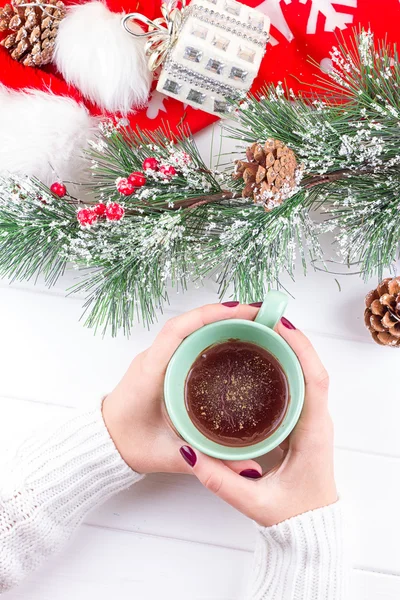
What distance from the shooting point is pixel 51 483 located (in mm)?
840

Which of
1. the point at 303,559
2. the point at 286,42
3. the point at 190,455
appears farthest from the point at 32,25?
the point at 303,559

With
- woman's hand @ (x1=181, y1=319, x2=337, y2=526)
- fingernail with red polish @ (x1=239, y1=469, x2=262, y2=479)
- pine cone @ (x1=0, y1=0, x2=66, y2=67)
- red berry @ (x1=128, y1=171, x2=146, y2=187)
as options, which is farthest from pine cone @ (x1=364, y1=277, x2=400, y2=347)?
pine cone @ (x1=0, y1=0, x2=66, y2=67)

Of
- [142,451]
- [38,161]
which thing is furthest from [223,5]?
[142,451]

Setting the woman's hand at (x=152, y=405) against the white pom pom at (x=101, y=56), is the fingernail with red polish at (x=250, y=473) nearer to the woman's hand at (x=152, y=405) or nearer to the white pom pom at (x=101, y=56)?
the woman's hand at (x=152, y=405)

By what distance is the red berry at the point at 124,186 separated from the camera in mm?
762

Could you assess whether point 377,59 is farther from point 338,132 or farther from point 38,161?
point 38,161

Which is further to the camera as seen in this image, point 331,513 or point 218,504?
point 218,504

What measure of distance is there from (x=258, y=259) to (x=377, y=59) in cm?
31

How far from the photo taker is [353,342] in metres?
0.92

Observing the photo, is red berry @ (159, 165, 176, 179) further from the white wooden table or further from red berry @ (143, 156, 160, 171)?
the white wooden table

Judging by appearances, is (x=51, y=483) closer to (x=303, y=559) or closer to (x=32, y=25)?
(x=303, y=559)

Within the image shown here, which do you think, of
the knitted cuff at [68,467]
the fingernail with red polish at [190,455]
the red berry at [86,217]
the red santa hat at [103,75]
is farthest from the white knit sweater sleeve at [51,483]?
the red santa hat at [103,75]

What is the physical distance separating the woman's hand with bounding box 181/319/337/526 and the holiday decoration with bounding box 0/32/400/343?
0.16 m

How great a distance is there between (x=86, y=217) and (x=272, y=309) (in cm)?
28
